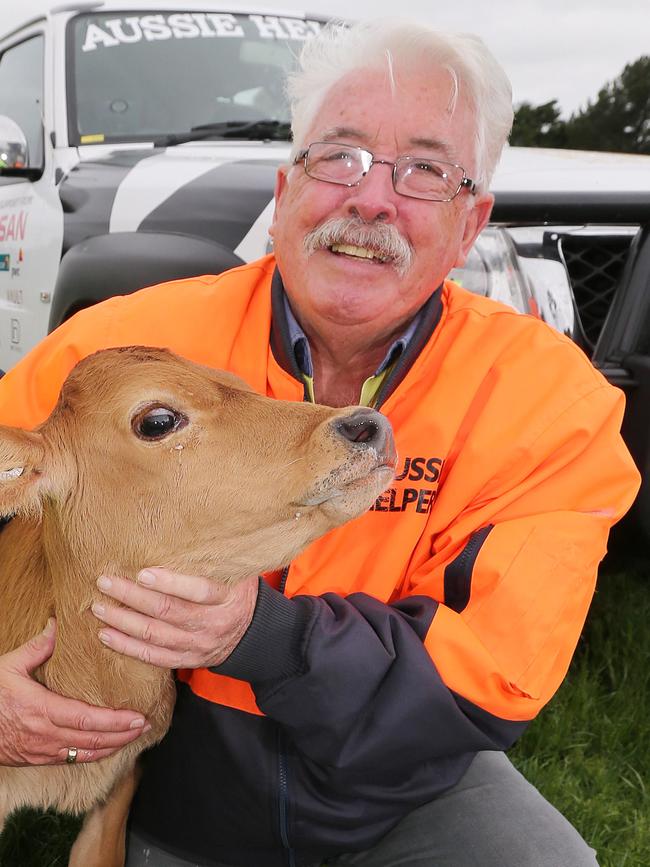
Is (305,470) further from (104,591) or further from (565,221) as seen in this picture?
(565,221)

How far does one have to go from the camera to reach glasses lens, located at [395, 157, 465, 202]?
2.61 meters

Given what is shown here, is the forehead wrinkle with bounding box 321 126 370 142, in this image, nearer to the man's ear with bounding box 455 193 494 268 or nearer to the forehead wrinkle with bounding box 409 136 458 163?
the forehead wrinkle with bounding box 409 136 458 163

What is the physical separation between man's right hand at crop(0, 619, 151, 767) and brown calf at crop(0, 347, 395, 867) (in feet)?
0.12

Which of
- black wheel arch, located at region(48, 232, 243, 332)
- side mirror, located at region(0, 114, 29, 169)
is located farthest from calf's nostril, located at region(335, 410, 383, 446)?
side mirror, located at region(0, 114, 29, 169)

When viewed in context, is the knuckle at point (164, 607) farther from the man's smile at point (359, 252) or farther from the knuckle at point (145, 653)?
the man's smile at point (359, 252)

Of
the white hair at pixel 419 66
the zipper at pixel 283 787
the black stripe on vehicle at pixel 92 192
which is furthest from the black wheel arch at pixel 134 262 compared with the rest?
the zipper at pixel 283 787

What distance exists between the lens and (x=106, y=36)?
4.69m

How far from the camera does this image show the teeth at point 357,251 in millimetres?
2584

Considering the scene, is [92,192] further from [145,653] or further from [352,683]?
[352,683]


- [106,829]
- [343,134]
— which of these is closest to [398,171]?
[343,134]

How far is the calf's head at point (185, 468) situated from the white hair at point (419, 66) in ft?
3.21

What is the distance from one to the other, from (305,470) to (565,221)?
84.8 inches

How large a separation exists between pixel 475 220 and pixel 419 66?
0.48 m

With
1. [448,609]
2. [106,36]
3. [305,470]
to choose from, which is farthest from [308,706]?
[106,36]
